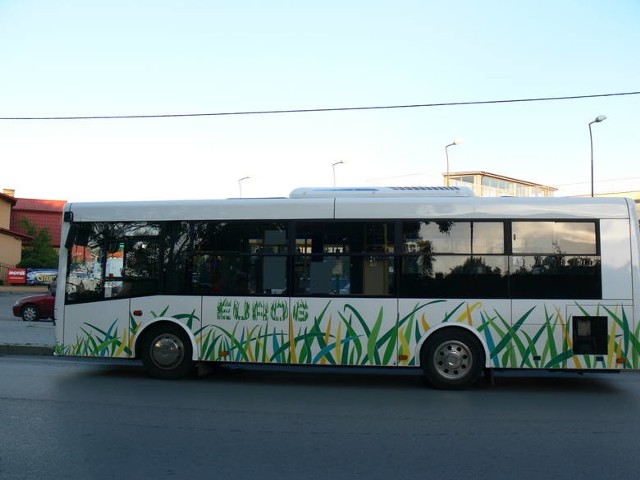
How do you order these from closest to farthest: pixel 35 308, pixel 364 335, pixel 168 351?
pixel 364 335, pixel 168 351, pixel 35 308

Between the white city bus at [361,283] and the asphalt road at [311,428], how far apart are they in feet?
1.86

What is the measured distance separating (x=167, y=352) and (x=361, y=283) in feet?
10.9

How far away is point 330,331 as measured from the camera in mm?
8758

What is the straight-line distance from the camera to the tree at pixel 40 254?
48.7 meters

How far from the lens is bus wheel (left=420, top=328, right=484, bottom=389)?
856 centimetres

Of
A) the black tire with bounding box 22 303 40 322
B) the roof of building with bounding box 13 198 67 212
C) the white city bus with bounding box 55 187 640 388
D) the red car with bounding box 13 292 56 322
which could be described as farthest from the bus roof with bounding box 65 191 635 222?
the roof of building with bounding box 13 198 67 212

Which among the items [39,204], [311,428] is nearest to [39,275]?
[39,204]

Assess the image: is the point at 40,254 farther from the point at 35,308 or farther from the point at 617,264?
the point at 617,264

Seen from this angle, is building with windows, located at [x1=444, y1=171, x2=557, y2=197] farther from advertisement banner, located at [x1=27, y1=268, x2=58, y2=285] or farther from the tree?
the tree

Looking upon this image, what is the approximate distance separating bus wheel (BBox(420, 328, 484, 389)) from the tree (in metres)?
46.0

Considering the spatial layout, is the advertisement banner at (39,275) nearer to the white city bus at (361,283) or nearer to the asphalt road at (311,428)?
the asphalt road at (311,428)

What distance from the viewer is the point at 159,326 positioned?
368 inches

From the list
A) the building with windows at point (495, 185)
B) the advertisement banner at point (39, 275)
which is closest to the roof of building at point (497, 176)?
the building with windows at point (495, 185)

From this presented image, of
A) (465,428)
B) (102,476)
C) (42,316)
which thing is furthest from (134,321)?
(42,316)
